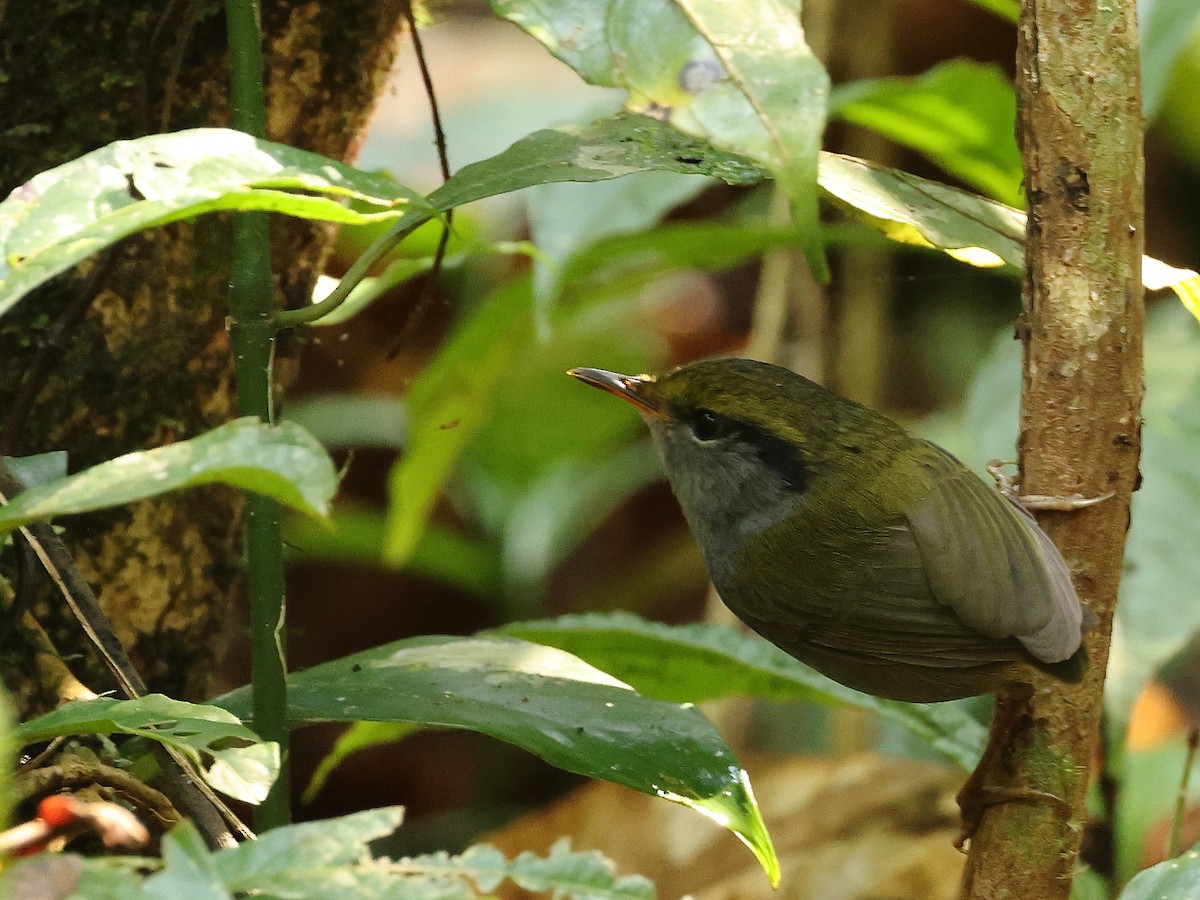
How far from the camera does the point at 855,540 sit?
Answer: 200cm

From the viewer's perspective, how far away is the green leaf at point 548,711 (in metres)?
1.39

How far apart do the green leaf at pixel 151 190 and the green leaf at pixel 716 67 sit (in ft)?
0.77

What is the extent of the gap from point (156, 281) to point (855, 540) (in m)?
1.14

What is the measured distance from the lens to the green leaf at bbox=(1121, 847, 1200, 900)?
4.52ft


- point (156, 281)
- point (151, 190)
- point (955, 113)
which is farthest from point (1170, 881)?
point (955, 113)

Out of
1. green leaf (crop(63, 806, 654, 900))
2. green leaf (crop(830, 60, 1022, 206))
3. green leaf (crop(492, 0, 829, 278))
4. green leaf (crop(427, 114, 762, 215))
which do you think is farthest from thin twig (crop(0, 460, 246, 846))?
green leaf (crop(830, 60, 1022, 206))

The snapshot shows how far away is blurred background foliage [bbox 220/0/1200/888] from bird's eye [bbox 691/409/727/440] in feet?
2.42

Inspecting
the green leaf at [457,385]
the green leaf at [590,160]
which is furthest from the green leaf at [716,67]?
the green leaf at [457,385]

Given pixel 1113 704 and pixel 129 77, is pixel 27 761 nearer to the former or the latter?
pixel 129 77

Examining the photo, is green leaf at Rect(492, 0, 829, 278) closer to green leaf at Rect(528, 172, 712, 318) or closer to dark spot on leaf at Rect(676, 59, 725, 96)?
dark spot on leaf at Rect(676, 59, 725, 96)

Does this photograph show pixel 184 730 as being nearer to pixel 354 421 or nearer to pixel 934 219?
pixel 934 219

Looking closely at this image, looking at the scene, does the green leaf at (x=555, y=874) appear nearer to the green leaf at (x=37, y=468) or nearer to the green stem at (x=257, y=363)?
the green stem at (x=257, y=363)

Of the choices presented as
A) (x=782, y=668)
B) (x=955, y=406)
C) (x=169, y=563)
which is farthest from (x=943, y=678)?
(x=955, y=406)

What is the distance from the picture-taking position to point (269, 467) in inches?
34.8
